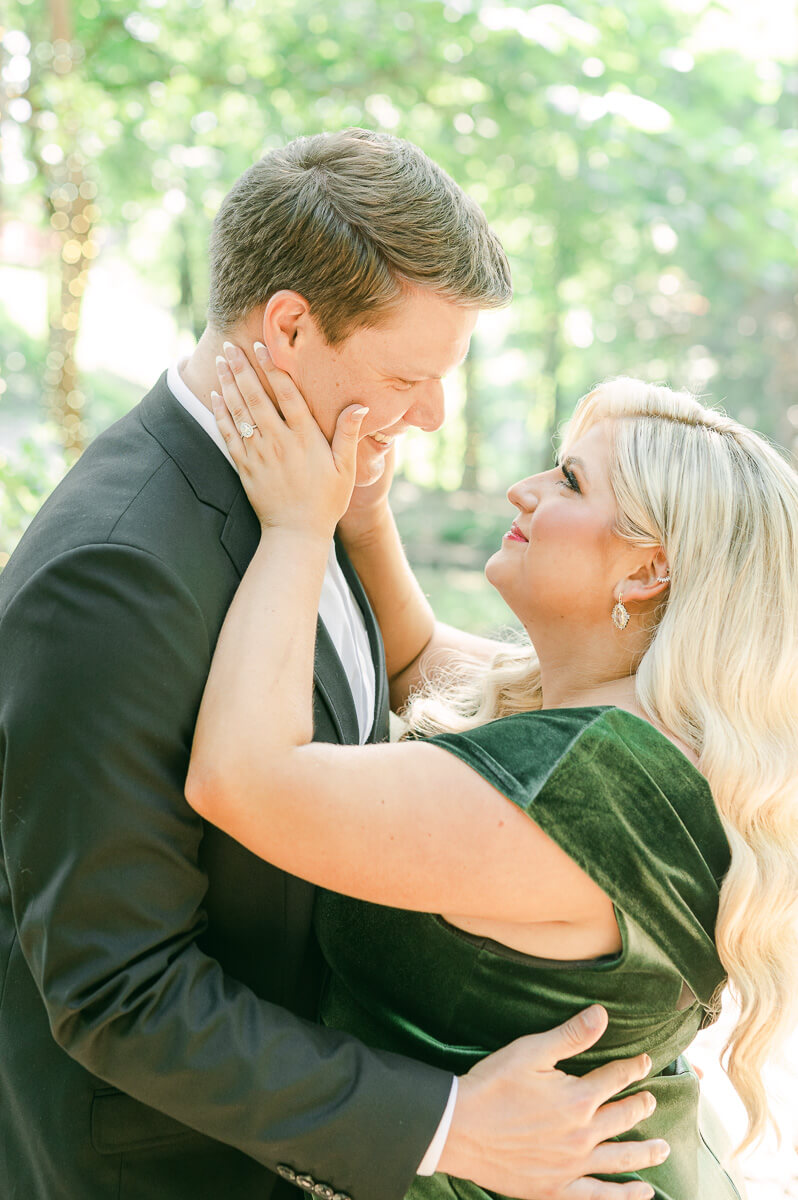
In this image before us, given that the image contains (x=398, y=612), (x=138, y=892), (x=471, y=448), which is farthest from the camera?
(x=471, y=448)

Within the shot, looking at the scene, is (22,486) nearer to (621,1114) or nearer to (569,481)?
(569,481)

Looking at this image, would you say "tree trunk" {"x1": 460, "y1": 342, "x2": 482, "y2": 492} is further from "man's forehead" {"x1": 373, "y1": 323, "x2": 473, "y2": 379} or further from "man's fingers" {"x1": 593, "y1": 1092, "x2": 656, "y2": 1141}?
"man's fingers" {"x1": 593, "y1": 1092, "x2": 656, "y2": 1141}

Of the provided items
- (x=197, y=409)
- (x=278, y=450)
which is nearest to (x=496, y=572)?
(x=278, y=450)

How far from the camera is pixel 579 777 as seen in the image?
1743 mm

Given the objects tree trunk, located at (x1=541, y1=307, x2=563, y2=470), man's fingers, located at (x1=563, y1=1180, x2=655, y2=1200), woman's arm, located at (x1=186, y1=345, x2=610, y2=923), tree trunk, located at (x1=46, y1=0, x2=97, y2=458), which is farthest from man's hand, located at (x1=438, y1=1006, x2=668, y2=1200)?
tree trunk, located at (x1=541, y1=307, x2=563, y2=470)

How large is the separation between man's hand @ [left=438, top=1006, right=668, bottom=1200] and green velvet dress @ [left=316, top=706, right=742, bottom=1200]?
6 cm

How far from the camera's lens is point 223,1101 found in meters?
1.63

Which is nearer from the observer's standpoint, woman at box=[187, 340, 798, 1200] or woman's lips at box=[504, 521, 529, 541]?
woman at box=[187, 340, 798, 1200]

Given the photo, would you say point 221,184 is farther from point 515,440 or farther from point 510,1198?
point 515,440

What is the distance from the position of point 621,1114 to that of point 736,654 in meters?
0.86

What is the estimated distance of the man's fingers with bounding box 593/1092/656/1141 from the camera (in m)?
1.84

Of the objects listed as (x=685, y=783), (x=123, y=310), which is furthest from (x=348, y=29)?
(x=123, y=310)

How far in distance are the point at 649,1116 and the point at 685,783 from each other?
66cm

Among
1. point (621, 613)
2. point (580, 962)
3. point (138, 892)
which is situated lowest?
point (580, 962)
